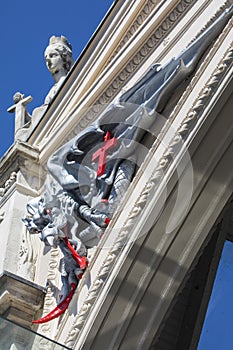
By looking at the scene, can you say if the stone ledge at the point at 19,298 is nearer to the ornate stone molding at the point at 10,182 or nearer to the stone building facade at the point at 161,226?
the stone building facade at the point at 161,226

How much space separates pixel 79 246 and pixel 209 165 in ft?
3.21

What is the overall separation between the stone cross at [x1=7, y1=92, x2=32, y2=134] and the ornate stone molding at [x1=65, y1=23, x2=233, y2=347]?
2.62 meters

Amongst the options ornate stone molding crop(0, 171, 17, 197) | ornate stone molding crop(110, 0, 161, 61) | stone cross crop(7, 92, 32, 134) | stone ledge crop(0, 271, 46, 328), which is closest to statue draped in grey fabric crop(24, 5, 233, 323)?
stone ledge crop(0, 271, 46, 328)

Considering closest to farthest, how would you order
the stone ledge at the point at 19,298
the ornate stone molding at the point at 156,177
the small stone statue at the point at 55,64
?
1. the ornate stone molding at the point at 156,177
2. the stone ledge at the point at 19,298
3. the small stone statue at the point at 55,64

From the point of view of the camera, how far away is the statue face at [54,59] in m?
10.4

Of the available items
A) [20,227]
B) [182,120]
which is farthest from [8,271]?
[182,120]

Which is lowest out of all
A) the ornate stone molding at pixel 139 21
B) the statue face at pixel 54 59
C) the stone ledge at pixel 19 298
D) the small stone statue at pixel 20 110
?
the stone ledge at pixel 19 298

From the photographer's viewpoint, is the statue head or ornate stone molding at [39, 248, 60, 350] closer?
ornate stone molding at [39, 248, 60, 350]

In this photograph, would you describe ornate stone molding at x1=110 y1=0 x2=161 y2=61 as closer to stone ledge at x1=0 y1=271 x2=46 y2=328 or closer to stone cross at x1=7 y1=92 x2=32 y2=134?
stone cross at x1=7 y1=92 x2=32 y2=134

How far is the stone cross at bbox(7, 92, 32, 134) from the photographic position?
10.6 metres

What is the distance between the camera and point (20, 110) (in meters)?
10.8

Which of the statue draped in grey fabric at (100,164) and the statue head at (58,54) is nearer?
the statue draped in grey fabric at (100,164)

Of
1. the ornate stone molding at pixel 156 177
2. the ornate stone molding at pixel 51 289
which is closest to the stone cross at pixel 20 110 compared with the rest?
the ornate stone molding at pixel 51 289

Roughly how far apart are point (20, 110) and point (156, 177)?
2.86m
